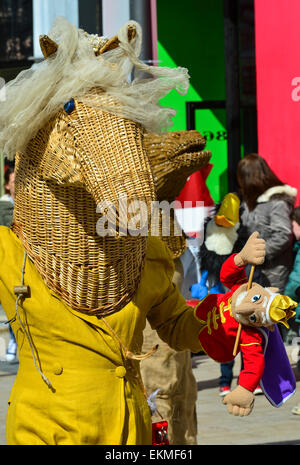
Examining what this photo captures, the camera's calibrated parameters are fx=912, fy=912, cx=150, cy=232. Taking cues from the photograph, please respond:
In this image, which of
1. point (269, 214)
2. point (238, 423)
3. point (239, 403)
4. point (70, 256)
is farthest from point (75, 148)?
point (269, 214)

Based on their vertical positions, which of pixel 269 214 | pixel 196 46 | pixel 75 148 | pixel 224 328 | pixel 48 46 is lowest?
pixel 269 214

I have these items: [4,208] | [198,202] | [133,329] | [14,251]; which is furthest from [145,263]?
[4,208]

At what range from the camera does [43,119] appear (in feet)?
9.80

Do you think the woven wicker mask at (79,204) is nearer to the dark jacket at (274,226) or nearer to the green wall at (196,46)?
the dark jacket at (274,226)

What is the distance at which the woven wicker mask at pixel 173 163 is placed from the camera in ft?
14.9

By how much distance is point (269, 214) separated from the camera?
767 cm

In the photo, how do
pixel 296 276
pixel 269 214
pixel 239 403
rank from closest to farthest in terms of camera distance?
pixel 239 403 < pixel 296 276 < pixel 269 214

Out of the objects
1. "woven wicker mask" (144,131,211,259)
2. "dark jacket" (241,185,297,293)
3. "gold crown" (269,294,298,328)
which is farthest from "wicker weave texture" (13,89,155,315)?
"dark jacket" (241,185,297,293)

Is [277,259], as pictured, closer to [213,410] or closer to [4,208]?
[213,410]

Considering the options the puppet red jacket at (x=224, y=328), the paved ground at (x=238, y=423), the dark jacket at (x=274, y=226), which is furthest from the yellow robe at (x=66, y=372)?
the dark jacket at (x=274, y=226)

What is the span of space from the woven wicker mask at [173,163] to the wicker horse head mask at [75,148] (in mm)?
1404

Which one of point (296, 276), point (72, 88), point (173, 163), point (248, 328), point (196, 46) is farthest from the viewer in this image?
point (196, 46)

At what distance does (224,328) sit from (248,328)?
11cm

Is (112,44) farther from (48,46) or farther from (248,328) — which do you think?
(248,328)
